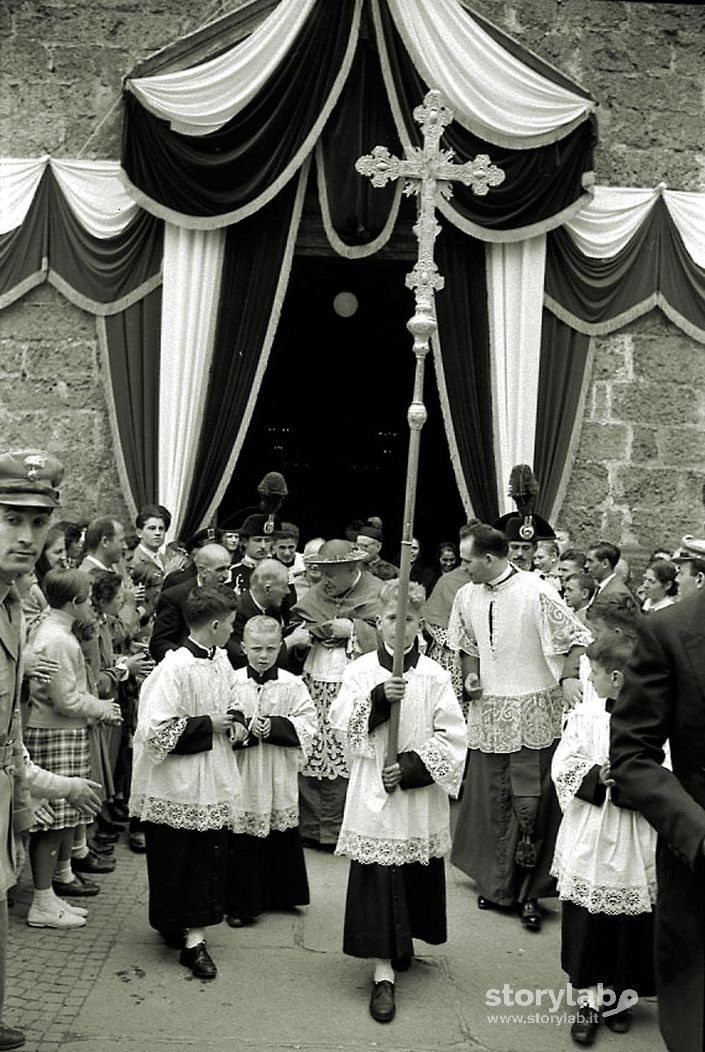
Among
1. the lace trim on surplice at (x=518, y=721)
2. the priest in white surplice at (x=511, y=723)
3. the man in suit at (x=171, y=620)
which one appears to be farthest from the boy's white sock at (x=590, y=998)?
the man in suit at (x=171, y=620)

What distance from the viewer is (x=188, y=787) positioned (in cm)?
462

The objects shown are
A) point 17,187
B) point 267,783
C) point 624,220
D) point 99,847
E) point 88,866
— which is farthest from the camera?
point 624,220

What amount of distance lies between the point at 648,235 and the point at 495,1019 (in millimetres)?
6776

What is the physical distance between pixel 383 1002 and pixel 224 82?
6.72 m

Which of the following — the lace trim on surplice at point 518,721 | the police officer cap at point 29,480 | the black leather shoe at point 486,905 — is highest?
the police officer cap at point 29,480

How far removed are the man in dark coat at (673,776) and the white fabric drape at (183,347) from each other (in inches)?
254

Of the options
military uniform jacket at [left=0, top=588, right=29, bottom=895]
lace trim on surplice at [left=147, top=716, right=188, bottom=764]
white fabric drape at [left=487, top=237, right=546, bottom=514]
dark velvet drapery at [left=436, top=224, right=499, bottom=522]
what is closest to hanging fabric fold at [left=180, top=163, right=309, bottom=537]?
dark velvet drapery at [left=436, top=224, right=499, bottom=522]

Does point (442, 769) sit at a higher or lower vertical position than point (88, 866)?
higher

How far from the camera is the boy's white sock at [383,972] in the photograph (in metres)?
4.32

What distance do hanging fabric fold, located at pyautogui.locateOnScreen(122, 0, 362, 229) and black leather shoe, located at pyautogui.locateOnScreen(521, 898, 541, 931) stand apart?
18.2ft

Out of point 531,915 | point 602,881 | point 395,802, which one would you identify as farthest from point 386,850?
point 531,915

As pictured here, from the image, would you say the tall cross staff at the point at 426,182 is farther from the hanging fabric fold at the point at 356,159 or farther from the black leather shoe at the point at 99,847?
the hanging fabric fold at the point at 356,159

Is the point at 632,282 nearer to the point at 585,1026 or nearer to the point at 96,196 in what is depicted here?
the point at 96,196

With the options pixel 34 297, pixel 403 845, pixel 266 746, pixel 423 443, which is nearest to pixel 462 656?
pixel 266 746
